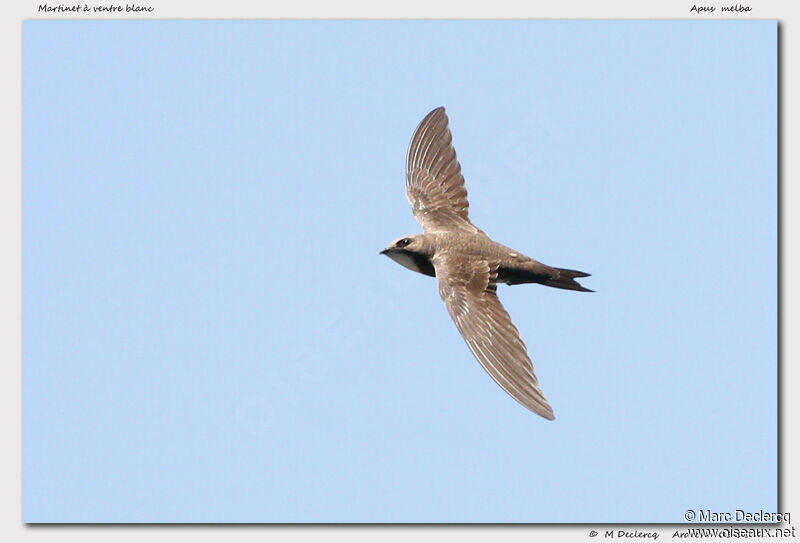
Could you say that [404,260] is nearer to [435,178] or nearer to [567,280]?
[435,178]

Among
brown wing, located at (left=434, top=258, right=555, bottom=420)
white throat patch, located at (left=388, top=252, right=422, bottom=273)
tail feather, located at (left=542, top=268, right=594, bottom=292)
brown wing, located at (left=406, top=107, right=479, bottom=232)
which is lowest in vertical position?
brown wing, located at (left=434, top=258, right=555, bottom=420)

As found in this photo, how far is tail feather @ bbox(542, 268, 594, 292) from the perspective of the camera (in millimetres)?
9781

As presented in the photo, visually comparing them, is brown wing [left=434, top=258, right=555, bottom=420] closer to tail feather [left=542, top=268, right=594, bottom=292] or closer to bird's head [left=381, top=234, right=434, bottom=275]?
bird's head [left=381, top=234, right=434, bottom=275]

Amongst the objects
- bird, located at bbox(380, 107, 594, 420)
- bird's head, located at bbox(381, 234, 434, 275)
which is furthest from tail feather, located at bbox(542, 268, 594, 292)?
bird's head, located at bbox(381, 234, 434, 275)

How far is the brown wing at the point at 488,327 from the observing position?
8.66 m

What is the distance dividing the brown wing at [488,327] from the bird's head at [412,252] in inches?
7.2

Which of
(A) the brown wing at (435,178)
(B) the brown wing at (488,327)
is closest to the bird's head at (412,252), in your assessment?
(B) the brown wing at (488,327)

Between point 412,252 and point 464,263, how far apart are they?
1.81 ft

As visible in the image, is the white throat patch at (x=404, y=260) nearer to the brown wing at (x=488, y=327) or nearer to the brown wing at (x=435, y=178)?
the brown wing at (x=488, y=327)

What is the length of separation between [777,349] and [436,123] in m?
4.06

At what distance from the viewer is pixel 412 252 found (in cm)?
1010

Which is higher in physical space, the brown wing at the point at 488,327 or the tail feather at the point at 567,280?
the tail feather at the point at 567,280
